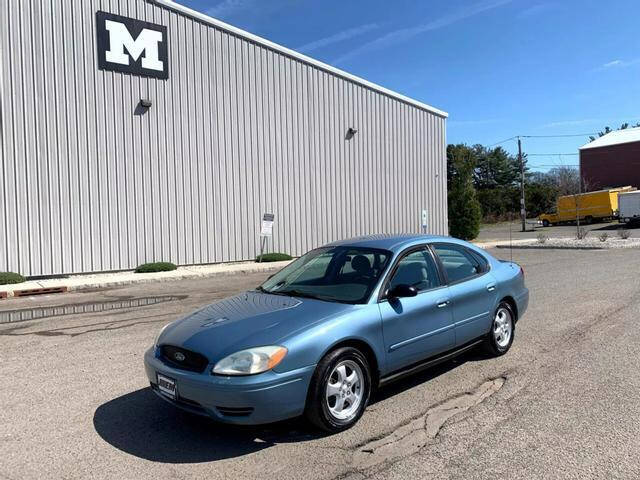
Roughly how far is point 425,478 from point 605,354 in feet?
12.1

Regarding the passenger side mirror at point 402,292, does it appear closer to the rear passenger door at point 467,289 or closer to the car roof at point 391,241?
the car roof at point 391,241

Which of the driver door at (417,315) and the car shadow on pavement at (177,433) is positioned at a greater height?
the driver door at (417,315)

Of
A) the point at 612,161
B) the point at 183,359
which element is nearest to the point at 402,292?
the point at 183,359

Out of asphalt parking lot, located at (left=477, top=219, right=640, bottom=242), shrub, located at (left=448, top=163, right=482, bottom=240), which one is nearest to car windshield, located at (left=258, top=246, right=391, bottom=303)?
asphalt parking lot, located at (left=477, top=219, right=640, bottom=242)

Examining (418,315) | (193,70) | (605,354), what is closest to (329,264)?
(418,315)

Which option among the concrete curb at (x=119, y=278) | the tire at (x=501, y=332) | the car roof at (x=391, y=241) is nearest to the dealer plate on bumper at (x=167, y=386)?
the car roof at (x=391, y=241)

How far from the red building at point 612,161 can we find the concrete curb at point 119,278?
52.8 metres

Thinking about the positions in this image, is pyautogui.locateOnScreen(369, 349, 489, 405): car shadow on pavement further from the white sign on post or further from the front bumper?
Answer: the white sign on post

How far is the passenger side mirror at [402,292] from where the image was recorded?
4.54 metres

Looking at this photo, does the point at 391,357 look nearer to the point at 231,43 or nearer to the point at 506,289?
the point at 506,289

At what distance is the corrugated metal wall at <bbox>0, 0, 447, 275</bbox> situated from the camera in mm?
15422

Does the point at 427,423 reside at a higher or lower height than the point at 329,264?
lower

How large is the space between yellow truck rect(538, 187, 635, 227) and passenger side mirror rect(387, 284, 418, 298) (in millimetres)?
46444

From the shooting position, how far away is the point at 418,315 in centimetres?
475
